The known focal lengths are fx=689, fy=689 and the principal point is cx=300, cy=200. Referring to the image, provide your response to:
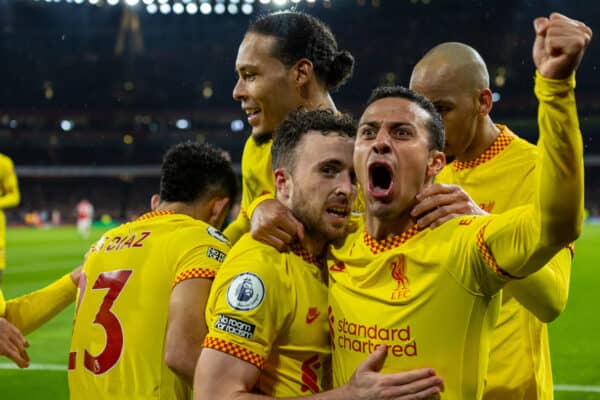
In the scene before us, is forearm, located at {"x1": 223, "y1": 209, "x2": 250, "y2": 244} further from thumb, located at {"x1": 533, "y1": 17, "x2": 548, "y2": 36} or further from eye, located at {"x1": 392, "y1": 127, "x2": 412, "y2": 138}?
thumb, located at {"x1": 533, "y1": 17, "x2": 548, "y2": 36}

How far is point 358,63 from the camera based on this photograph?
149ft

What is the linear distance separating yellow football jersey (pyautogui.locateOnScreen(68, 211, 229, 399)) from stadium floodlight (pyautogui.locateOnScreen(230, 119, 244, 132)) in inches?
1934

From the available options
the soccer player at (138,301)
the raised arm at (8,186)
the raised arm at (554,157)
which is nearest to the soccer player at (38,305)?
the soccer player at (138,301)

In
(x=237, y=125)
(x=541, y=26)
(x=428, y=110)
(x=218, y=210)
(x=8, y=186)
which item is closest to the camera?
(x=541, y=26)

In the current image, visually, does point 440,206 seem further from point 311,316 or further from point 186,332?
point 186,332

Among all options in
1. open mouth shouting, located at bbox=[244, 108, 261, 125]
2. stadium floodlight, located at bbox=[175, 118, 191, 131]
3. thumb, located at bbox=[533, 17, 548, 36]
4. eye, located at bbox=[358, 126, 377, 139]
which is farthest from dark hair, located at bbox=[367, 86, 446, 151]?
stadium floodlight, located at bbox=[175, 118, 191, 131]

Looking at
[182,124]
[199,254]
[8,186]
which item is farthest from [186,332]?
[182,124]

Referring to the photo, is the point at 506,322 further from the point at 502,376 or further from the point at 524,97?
the point at 524,97

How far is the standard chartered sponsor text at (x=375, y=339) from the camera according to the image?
2.07 metres

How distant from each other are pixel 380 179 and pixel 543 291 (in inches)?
25.6

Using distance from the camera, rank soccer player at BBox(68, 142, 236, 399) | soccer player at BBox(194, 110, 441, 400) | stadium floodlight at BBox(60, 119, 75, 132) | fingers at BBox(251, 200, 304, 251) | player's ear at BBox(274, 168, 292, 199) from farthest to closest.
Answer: stadium floodlight at BBox(60, 119, 75, 132) < soccer player at BBox(68, 142, 236, 399) < player's ear at BBox(274, 168, 292, 199) < fingers at BBox(251, 200, 304, 251) < soccer player at BBox(194, 110, 441, 400)

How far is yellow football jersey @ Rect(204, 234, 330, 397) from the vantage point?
2.10 m

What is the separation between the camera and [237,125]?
5216 centimetres

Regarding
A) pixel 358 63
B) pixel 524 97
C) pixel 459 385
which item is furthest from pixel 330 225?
pixel 524 97
